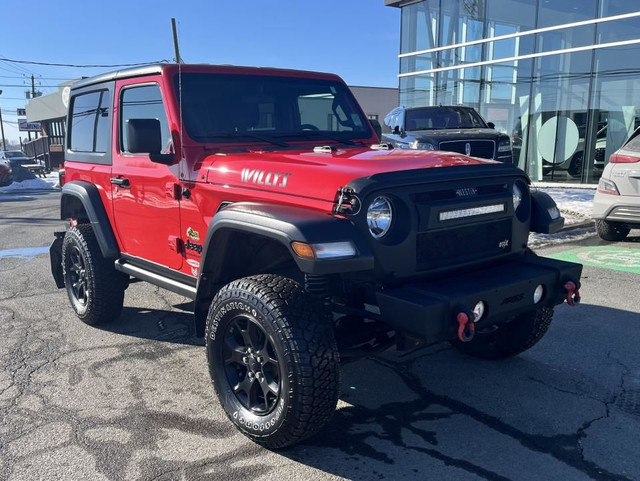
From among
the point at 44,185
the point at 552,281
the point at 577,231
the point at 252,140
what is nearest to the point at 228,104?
the point at 252,140

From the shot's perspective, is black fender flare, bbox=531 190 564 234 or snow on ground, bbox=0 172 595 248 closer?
black fender flare, bbox=531 190 564 234

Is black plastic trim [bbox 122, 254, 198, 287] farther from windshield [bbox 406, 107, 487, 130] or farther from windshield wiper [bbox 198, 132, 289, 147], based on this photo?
windshield [bbox 406, 107, 487, 130]

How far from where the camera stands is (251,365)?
306 cm

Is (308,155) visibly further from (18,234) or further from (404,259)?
(18,234)

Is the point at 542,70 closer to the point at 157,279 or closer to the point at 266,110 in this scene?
the point at 266,110

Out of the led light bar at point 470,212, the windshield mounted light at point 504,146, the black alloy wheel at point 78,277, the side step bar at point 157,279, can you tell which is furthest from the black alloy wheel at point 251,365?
the windshield mounted light at point 504,146

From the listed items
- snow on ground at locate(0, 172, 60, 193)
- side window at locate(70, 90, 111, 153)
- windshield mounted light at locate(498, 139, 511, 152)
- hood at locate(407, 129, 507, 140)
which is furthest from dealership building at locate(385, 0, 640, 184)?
snow on ground at locate(0, 172, 60, 193)

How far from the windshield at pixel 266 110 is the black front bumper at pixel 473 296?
67.0 inches

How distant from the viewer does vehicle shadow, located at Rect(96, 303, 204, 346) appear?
4676 mm

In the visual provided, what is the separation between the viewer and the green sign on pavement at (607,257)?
6.79 meters

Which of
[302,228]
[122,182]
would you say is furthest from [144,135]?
[302,228]

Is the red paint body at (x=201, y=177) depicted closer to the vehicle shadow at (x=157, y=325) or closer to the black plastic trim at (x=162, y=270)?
the black plastic trim at (x=162, y=270)

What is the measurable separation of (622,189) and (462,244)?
521 centimetres

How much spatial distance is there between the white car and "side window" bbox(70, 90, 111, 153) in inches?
242
